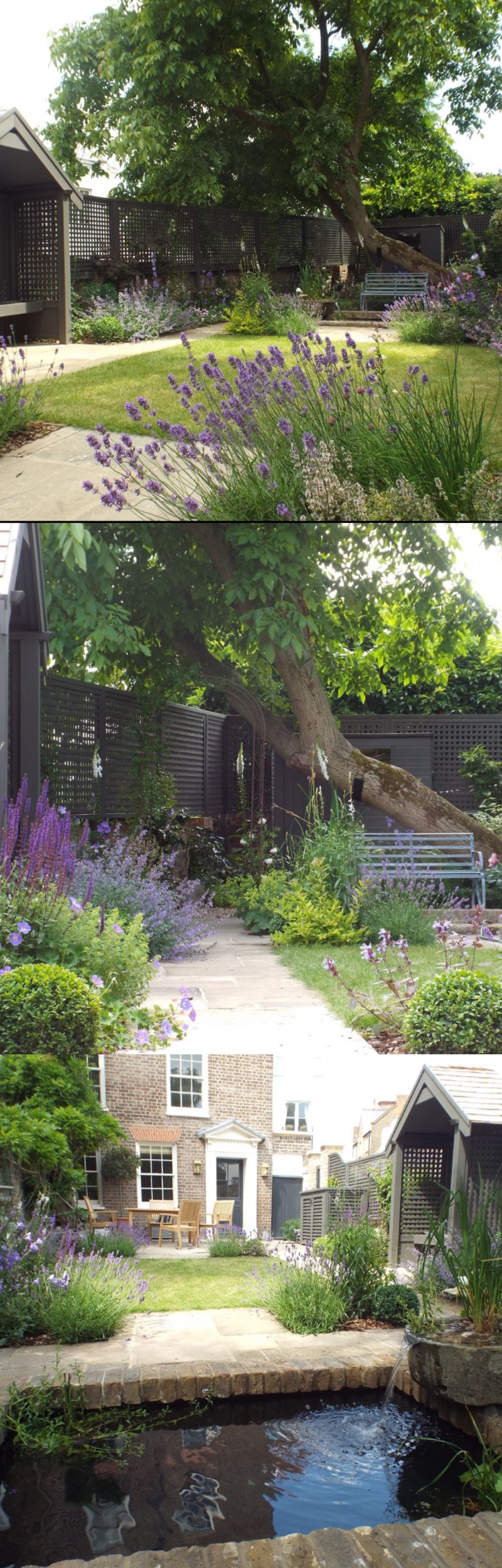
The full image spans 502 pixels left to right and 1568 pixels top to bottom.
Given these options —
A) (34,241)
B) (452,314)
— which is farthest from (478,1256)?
(34,241)

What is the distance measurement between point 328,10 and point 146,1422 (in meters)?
7.97

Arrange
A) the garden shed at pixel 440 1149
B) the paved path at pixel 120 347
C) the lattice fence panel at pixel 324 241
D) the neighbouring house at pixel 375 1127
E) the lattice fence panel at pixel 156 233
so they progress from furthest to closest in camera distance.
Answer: the lattice fence panel at pixel 324 241 < the lattice fence panel at pixel 156 233 < the paved path at pixel 120 347 < the neighbouring house at pixel 375 1127 < the garden shed at pixel 440 1149

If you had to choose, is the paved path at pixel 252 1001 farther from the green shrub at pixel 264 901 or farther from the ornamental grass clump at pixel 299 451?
the ornamental grass clump at pixel 299 451

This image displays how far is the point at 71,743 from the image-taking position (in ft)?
10.8

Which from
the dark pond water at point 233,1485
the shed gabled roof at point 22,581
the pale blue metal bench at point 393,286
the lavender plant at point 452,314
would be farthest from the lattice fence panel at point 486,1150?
the pale blue metal bench at point 393,286

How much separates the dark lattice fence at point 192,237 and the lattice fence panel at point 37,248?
0.79 feet

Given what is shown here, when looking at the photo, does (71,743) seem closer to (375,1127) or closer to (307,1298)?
(375,1127)

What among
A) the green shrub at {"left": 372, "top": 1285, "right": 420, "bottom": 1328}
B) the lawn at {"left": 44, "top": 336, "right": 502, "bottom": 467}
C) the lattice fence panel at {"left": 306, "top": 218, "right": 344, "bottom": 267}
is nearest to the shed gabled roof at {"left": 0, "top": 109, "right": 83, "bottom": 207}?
the lawn at {"left": 44, "top": 336, "right": 502, "bottom": 467}

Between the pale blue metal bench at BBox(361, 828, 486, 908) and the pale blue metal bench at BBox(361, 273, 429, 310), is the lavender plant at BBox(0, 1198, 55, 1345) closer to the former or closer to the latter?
the pale blue metal bench at BBox(361, 828, 486, 908)

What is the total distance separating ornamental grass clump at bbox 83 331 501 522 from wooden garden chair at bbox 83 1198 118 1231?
18.0 feet

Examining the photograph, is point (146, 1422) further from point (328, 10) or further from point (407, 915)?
point (328, 10)

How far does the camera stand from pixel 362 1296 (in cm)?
640

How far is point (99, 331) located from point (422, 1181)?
6414 millimetres

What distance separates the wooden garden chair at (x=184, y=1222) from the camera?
26.2ft
